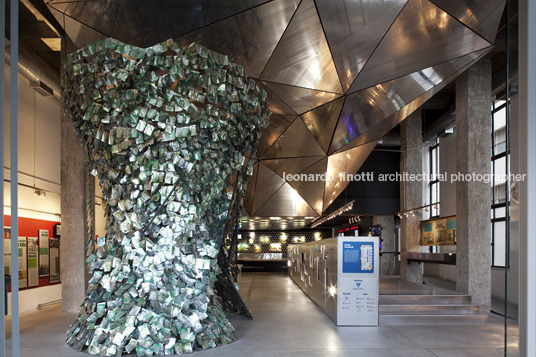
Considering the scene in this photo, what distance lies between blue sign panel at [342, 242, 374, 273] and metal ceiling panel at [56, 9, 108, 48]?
5.60 metres

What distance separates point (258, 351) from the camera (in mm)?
5809

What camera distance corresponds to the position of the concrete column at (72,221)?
30.2 ft

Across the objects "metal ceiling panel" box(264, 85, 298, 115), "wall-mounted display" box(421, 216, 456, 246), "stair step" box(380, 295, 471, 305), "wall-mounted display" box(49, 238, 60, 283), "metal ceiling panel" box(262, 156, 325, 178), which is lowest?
"stair step" box(380, 295, 471, 305)

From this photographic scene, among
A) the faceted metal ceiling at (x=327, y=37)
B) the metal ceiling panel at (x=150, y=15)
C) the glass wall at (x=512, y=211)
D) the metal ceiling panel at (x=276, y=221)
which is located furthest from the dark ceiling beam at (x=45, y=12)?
the metal ceiling panel at (x=276, y=221)

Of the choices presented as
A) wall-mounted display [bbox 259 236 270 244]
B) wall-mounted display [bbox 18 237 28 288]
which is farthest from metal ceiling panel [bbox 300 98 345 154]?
wall-mounted display [bbox 259 236 270 244]

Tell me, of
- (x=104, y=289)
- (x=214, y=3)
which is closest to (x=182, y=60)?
(x=214, y=3)

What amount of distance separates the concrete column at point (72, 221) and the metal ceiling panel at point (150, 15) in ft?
10.0

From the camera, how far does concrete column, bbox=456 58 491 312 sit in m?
9.84

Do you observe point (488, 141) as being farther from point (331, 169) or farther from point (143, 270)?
point (143, 270)

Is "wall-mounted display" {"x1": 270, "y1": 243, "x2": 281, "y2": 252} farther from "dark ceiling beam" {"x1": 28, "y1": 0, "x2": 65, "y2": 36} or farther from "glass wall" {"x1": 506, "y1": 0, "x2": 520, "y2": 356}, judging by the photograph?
"glass wall" {"x1": 506, "y1": 0, "x2": 520, "y2": 356}

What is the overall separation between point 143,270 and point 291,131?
6.42m

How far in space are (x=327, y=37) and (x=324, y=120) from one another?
124 inches

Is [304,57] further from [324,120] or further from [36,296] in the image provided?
[36,296]

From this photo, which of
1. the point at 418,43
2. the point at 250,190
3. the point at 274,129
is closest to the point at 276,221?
the point at 250,190
